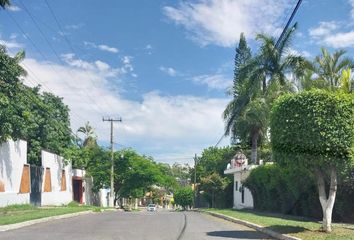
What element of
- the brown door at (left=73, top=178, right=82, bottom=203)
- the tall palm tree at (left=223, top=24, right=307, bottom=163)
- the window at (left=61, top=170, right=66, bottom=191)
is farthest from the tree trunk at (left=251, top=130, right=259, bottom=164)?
the brown door at (left=73, top=178, right=82, bottom=203)

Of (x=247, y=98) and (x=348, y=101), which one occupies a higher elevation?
(x=247, y=98)

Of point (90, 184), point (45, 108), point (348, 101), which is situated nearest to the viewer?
point (348, 101)

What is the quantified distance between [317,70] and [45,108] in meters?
23.9

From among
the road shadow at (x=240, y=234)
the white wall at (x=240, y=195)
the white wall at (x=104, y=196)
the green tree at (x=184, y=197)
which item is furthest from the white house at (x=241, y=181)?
the green tree at (x=184, y=197)

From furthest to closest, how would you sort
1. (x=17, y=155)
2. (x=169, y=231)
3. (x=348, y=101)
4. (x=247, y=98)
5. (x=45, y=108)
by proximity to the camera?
(x=45, y=108) < (x=247, y=98) < (x=17, y=155) < (x=169, y=231) < (x=348, y=101)

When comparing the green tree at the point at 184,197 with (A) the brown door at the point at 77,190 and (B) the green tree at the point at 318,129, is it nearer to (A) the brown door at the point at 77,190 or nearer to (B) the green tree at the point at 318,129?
(A) the brown door at the point at 77,190

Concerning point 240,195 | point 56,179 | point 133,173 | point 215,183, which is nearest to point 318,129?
point 240,195

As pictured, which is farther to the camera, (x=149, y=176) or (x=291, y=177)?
(x=149, y=176)

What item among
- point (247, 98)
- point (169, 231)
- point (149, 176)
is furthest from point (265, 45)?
point (149, 176)

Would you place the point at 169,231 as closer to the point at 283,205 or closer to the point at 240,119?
the point at 283,205

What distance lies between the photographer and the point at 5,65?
3603 centimetres

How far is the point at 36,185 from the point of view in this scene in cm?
4125

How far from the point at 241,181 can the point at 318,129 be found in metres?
26.8

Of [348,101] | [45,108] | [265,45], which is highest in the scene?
[265,45]
